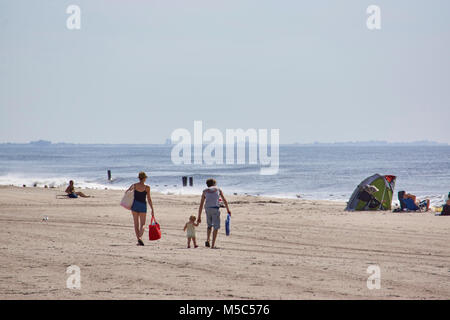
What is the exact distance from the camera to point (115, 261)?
10.7 meters

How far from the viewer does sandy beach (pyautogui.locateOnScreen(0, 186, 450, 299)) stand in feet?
28.2

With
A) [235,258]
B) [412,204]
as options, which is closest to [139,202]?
[235,258]

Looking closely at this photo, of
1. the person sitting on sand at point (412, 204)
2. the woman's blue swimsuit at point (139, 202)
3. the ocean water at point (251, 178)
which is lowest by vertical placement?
the ocean water at point (251, 178)

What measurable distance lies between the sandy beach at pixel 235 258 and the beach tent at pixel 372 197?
399 cm

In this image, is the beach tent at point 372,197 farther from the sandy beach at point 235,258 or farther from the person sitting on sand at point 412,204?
the sandy beach at point 235,258

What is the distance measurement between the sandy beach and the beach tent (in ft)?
13.1

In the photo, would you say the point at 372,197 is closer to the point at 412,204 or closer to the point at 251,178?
the point at 412,204

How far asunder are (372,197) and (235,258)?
14.4 metres

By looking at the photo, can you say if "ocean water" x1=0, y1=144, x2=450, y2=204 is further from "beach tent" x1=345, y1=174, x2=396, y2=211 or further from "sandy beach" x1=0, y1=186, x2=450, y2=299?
"sandy beach" x1=0, y1=186, x2=450, y2=299

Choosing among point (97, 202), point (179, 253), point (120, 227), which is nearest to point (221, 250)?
point (179, 253)

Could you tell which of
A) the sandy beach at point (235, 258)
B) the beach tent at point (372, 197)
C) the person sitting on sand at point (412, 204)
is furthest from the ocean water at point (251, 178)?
the sandy beach at point (235, 258)

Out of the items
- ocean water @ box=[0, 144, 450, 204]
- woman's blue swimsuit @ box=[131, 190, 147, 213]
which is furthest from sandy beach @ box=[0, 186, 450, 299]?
ocean water @ box=[0, 144, 450, 204]

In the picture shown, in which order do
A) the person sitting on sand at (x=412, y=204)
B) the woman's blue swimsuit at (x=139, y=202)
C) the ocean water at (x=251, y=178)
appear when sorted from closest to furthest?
the woman's blue swimsuit at (x=139, y=202), the person sitting on sand at (x=412, y=204), the ocean water at (x=251, y=178)

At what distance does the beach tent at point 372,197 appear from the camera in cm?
2430
